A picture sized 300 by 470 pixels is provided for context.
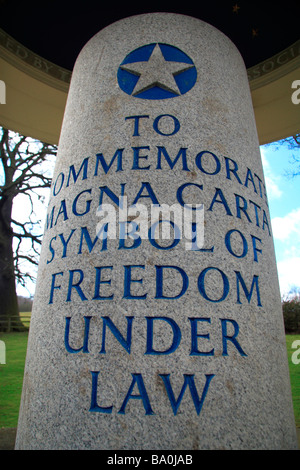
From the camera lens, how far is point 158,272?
2910 mm

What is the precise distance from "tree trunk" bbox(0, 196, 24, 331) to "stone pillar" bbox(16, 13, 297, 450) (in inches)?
739

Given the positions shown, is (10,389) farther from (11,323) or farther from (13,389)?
(11,323)

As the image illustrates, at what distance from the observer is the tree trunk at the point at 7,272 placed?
21.1 m

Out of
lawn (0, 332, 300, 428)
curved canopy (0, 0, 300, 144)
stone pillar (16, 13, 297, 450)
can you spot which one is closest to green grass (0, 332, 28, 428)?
lawn (0, 332, 300, 428)

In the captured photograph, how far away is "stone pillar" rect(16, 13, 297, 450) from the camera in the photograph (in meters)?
2.60

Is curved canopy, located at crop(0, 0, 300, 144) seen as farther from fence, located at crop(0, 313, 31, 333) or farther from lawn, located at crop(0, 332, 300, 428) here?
fence, located at crop(0, 313, 31, 333)

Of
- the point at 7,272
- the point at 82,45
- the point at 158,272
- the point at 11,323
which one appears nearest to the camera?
the point at 158,272

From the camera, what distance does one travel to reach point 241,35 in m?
5.32

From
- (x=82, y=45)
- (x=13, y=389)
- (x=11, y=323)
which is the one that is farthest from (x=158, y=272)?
(x=11, y=323)

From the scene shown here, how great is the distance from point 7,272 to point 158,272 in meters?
20.2

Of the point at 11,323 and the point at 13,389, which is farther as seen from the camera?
the point at 11,323

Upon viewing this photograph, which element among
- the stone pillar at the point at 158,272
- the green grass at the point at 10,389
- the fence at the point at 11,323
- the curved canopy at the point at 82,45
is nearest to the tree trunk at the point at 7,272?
the fence at the point at 11,323

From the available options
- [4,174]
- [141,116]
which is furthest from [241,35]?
[4,174]

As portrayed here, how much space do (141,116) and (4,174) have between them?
70.0ft
